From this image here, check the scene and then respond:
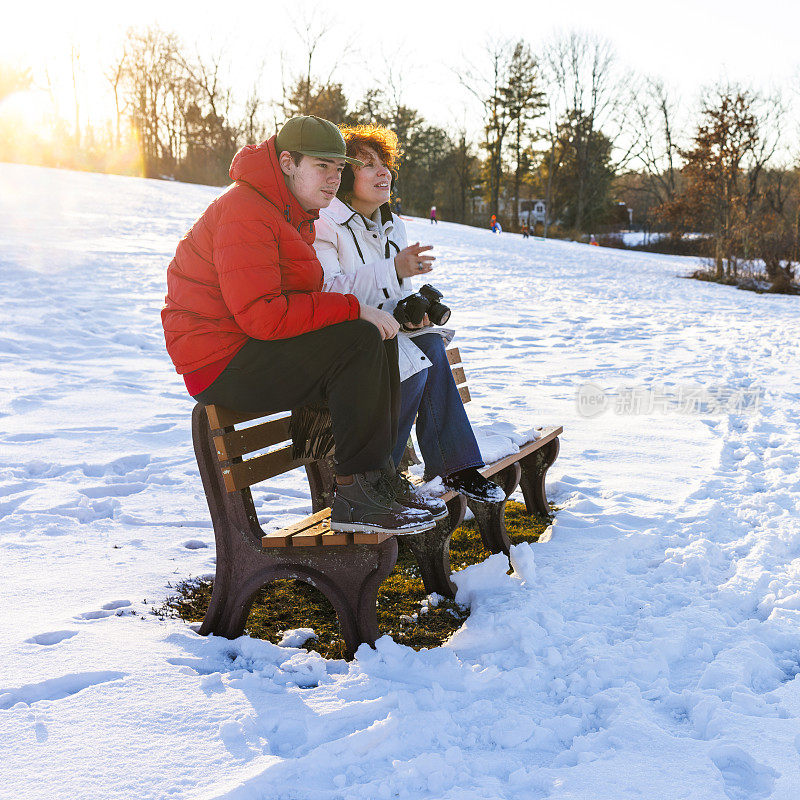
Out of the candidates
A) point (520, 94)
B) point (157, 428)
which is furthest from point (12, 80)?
point (157, 428)

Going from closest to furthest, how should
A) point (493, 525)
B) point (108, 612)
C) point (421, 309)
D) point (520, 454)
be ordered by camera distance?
point (108, 612), point (421, 309), point (493, 525), point (520, 454)

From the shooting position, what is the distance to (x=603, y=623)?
9.19 ft

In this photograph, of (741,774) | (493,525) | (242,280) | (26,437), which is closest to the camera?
(741,774)

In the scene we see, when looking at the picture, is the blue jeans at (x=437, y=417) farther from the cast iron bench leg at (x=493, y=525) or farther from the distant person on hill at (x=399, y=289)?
the cast iron bench leg at (x=493, y=525)

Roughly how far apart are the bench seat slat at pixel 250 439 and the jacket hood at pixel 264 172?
0.77 metres

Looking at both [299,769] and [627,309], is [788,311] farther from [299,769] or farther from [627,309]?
[299,769]

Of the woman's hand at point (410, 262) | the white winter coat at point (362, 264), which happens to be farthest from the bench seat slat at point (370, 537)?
the woman's hand at point (410, 262)

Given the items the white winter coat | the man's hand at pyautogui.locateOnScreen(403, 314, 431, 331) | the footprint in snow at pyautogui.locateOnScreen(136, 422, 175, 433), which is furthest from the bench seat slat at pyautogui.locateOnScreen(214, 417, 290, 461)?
the footprint in snow at pyautogui.locateOnScreen(136, 422, 175, 433)

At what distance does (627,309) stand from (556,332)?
343 centimetres

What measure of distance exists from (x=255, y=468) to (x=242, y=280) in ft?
2.25

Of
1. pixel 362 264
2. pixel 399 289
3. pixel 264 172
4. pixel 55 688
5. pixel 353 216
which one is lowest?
pixel 55 688

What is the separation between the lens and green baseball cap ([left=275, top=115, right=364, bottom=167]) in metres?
2.61

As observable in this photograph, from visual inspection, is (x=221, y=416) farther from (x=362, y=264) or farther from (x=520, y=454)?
(x=520, y=454)

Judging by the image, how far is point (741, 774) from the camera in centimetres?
198
